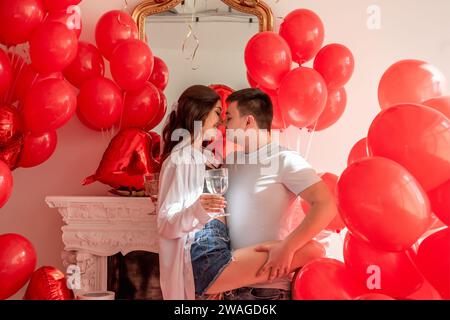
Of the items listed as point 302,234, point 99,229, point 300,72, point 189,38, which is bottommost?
point 99,229

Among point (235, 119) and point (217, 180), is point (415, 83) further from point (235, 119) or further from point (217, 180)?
point (217, 180)

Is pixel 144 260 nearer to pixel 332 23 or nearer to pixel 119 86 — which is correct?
pixel 119 86

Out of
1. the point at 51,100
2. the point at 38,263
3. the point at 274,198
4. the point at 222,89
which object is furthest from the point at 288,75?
the point at 38,263

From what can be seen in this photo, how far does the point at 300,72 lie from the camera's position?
2.28 meters

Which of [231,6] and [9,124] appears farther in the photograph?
[231,6]

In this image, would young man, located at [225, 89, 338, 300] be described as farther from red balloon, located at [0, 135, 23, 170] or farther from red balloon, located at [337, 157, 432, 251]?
red balloon, located at [0, 135, 23, 170]

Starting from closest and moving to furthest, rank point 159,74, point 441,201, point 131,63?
point 441,201
point 131,63
point 159,74

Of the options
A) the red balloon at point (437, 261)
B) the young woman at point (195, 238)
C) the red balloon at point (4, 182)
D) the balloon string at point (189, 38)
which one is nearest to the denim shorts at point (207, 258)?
the young woman at point (195, 238)

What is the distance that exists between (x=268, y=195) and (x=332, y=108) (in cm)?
80

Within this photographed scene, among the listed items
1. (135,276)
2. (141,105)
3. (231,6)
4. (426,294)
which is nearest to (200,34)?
(231,6)

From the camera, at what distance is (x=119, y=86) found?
253cm

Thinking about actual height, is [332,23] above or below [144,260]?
above
